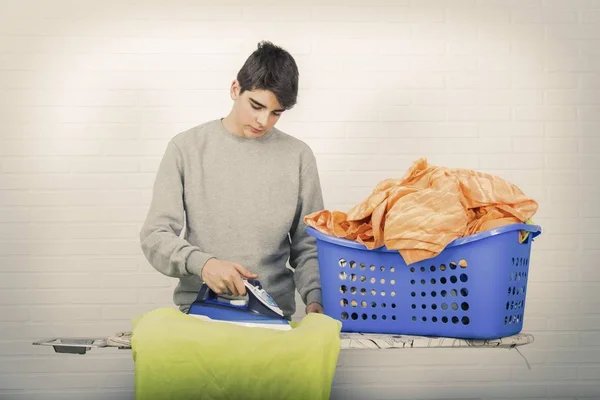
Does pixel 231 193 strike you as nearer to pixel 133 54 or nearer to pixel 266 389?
pixel 266 389

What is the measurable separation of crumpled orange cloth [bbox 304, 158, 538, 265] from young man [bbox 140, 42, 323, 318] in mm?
408

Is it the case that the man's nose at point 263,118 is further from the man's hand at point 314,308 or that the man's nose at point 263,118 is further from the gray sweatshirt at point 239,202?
the man's hand at point 314,308

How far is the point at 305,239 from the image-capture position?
2.53 meters

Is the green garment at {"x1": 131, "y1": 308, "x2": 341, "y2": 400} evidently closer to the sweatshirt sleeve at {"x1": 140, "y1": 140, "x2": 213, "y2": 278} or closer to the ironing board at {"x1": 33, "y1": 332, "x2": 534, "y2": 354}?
the ironing board at {"x1": 33, "y1": 332, "x2": 534, "y2": 354}

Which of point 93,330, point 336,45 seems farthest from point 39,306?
point 336,45

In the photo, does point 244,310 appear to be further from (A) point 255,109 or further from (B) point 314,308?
(A) point 255,109

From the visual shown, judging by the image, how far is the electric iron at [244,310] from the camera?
201cm

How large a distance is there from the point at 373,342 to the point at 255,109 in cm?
89

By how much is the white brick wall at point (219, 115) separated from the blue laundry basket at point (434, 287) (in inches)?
64.3

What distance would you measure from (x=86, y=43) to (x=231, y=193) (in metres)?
1.61

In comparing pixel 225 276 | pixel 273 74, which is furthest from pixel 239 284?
pixel 273 74

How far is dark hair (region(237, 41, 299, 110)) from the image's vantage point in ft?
7.65

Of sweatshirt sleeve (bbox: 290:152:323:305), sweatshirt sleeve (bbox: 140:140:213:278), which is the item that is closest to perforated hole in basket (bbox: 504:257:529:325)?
sweatshirt sleeve (bbox: 290:152:323:305)

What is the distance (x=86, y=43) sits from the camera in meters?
3.61
